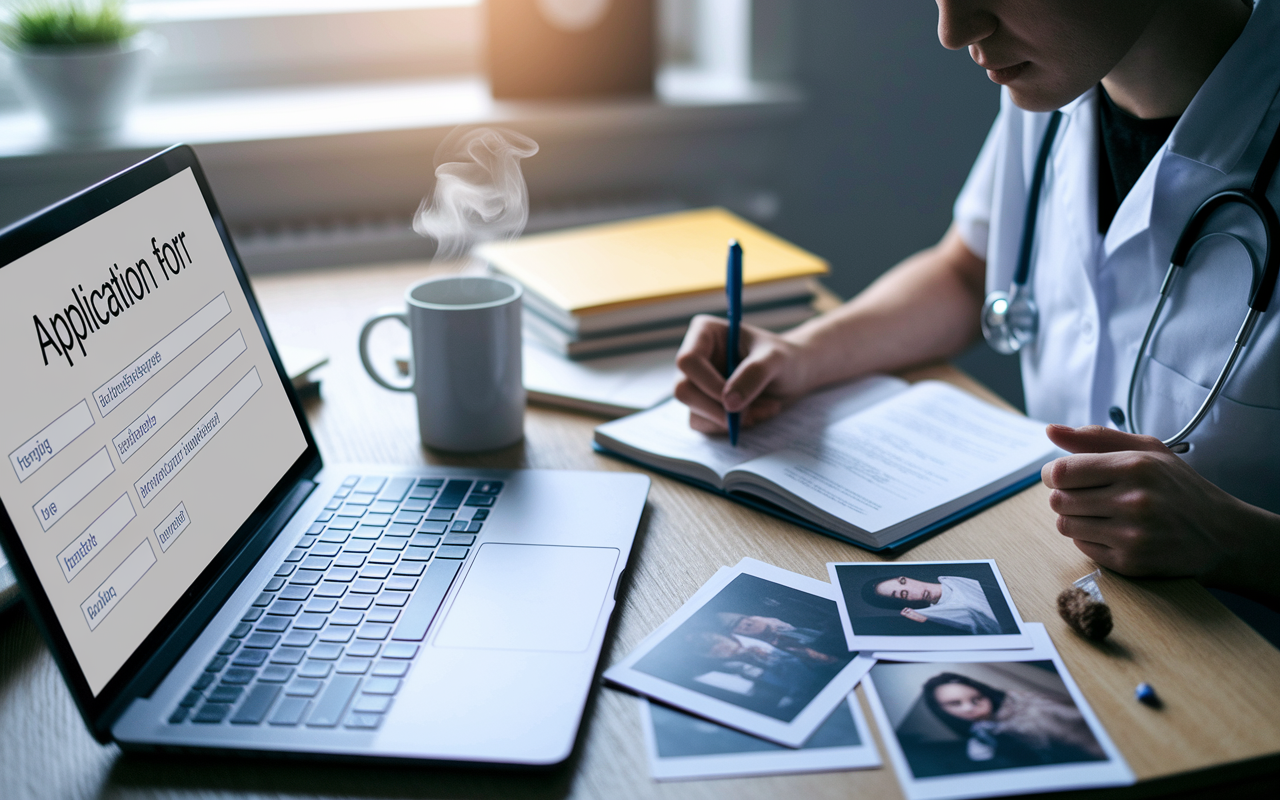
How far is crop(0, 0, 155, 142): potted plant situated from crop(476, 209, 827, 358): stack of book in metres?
0.74

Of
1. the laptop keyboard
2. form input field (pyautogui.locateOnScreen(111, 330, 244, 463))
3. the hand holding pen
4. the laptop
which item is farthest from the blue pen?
form input field (pyautogui.locateOnScreen(111, 330, 244, 463))

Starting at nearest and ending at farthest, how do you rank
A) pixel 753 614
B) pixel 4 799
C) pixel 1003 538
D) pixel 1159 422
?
pixel 4 799
pixel 753 614
pixel 1003 538
pixel 1159 422

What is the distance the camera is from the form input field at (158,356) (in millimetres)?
584

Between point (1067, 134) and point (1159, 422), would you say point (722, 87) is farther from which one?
point (1159, 422)

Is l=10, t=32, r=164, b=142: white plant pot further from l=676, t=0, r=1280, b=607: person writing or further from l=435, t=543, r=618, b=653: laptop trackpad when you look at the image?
l=435, t=543, r=618, b=653: laptop trackpad

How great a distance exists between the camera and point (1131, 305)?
94 centimetres

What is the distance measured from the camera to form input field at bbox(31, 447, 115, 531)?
20.1 inches

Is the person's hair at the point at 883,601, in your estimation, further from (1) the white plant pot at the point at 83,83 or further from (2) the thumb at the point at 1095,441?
(1) the white plant pot at the point at 83,83

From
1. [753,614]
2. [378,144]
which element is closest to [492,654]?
[753,614]

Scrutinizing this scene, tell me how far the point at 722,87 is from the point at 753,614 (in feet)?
5.03

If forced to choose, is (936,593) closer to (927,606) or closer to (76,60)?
(927,606)

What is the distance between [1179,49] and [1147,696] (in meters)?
0.62

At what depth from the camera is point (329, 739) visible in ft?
1.71

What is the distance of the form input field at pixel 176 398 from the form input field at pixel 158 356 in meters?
0.02
